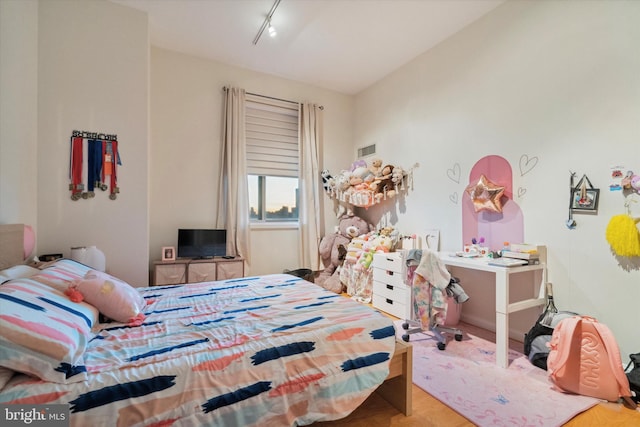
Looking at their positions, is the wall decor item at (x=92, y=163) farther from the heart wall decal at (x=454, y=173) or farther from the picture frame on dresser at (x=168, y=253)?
the heart wall decal at (x=454, y=173)

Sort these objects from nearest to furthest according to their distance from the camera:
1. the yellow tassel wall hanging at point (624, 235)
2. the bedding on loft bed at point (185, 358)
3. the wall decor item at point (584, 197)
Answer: the bedding on loft bed at point (185, 358) → the yellow tassel wall hanging at point (624, 235) → the wall decor item at point (584, 197)

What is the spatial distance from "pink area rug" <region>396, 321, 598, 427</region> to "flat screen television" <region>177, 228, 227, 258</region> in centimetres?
247

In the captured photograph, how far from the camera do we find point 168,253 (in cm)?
335

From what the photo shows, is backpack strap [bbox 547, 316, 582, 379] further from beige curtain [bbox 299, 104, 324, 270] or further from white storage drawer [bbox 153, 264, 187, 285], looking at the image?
white storage drawer [bbox 153, 264, 187, 285]

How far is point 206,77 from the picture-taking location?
12.3ft

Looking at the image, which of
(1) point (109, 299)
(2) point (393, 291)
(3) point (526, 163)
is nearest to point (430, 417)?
(2) point (393, 291)

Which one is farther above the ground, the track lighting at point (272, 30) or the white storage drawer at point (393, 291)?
the track lighting at point (272, 30)

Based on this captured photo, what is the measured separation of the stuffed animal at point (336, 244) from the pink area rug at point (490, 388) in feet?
6.23

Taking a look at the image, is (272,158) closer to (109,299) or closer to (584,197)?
(109,299)

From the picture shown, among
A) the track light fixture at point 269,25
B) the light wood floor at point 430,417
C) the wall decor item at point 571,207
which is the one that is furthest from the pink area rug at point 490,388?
the track light fixture at point 269,25

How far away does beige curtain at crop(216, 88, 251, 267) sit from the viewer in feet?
12.4

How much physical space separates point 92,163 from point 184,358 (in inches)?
93.6

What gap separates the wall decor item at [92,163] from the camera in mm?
2582

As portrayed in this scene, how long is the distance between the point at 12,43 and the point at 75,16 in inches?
30.8
